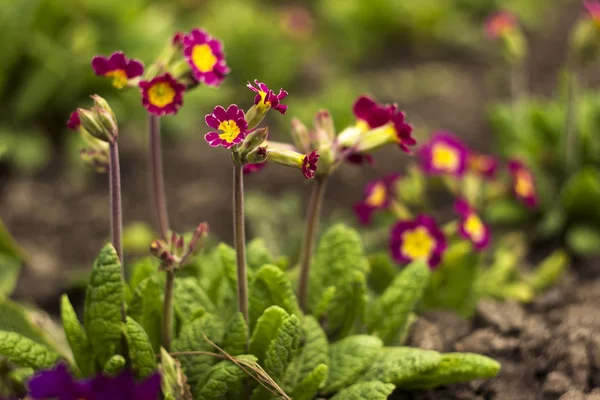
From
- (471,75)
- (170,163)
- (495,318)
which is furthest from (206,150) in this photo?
(495,318)

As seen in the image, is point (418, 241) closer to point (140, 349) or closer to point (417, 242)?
point (417, 242)

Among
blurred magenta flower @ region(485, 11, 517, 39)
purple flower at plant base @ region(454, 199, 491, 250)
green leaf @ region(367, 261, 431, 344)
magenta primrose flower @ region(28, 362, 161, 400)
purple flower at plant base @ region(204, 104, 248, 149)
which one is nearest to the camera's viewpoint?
magenta primrose flower @ region(28, 362, 161, 400)

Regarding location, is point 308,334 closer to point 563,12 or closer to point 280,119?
point 280,119

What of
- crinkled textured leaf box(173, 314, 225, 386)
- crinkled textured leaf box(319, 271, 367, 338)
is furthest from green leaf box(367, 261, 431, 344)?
crinkled textured leaf box(173, 314, 225, 386)

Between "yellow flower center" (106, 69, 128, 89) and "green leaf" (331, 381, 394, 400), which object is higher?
"yellow flower center" (106, 69, 128, 89)

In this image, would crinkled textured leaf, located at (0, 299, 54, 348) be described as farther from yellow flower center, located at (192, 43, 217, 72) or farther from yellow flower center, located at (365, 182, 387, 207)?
yellow flower center, located at (365, 182, 387, 207)

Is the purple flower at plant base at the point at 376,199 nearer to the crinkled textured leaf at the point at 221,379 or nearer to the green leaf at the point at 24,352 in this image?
the crinkled textured leaf at the point at 221,379

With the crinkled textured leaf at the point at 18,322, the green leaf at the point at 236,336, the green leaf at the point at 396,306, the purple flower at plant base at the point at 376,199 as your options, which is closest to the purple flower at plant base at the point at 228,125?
the green leaf at the point at 236,336
